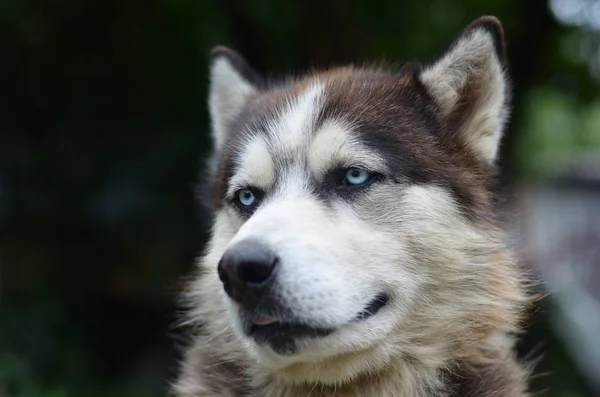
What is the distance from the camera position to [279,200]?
2.85 m

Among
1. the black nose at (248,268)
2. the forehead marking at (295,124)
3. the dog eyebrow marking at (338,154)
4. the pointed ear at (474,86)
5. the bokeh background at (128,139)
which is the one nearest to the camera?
the black nose at (248,268)

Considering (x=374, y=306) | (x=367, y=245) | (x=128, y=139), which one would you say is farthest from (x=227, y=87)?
(x=128, y=139)

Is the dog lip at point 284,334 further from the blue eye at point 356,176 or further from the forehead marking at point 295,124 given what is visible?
the forehead marking at point 295,124

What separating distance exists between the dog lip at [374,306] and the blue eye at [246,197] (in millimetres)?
676

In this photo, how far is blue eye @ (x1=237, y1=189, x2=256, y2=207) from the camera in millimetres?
3135

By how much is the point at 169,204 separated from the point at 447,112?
152 inches

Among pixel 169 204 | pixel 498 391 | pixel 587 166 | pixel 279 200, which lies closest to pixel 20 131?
pixel 169 204

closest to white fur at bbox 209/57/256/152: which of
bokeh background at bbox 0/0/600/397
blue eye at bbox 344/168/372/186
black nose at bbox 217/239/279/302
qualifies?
blue eye at bbox 344/168/372/186

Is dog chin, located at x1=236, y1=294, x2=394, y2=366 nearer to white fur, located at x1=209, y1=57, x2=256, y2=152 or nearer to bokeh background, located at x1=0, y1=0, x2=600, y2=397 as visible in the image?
white fur, located at x1=209, y1=57, x2=256, y2=152

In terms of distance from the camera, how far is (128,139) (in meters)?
6.66

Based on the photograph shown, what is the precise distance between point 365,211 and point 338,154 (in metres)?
0.25

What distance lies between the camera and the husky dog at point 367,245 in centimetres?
263

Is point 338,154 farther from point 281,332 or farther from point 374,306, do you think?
point 281,332

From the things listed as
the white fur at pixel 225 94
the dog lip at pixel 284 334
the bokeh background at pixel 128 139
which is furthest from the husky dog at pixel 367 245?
the bokeh background at pixel 128 139
